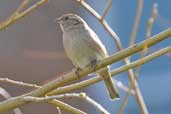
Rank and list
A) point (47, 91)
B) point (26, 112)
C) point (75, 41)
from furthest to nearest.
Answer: point (26, 112), point (75, 41), point (47, 91)

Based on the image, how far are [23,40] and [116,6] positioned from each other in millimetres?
1328

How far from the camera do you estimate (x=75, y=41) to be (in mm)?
4609

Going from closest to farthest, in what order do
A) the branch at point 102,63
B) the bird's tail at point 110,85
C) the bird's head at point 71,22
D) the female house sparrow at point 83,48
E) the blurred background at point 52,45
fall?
1. the branch at point 102,63
2. the bird's tail at point 110,85
3. the female house sparrow at point 83,48
4. the bird's head at point 71,22
5. the blurred background at point 52,45

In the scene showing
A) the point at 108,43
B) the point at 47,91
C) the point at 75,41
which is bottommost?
the point at 47,91

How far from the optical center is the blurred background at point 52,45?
356 inches

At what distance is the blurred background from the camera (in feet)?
29.6

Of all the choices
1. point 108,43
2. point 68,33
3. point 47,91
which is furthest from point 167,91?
point 47,91

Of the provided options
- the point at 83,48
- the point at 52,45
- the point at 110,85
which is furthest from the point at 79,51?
the point at 52,45

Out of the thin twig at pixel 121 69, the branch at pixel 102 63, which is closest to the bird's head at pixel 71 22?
the thin twig at pixel 121 69

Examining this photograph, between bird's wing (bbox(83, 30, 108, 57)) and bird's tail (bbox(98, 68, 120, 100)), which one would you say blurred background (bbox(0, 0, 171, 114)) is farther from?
bird's tail (bbox(98, 68, 120, 100))

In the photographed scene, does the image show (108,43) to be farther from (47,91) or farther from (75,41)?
(47,91)

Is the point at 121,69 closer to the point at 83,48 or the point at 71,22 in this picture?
the point at 83,48

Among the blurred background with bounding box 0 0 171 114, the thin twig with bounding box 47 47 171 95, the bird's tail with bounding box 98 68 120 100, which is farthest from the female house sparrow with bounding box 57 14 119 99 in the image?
the blurred background with bounding box 0 0 171 114

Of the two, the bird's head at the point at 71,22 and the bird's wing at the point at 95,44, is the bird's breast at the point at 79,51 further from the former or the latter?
the bird's head at the point at 71,22
